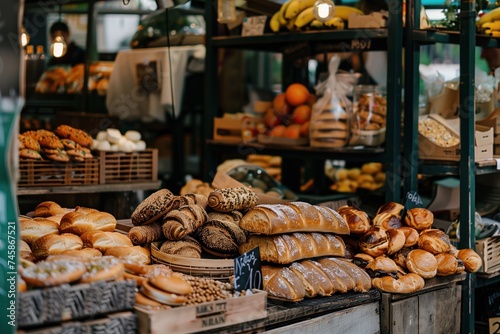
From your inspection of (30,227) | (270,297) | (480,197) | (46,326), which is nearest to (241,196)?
(270,297)

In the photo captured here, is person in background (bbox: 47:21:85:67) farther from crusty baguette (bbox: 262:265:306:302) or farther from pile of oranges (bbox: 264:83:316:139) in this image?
crusty baguette (bbox: 262:265:306:302)

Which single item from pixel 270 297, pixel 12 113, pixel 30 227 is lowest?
pixel 270 297

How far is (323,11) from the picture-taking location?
13.3 feet

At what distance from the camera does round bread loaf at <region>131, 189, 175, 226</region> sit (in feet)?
9.73

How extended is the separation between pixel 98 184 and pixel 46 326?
2.79 m

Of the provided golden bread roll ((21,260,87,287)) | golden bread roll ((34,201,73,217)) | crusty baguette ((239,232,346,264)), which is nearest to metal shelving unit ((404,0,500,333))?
crusty baguette ((239,232,346,264))

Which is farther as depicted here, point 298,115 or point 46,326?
point 298,115

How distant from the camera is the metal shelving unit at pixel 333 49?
407 centimetres

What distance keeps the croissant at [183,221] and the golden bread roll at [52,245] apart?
34 cm

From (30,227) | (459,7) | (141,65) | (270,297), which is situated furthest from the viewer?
(141,65)

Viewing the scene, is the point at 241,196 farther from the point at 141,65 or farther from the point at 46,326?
the point at 141,65

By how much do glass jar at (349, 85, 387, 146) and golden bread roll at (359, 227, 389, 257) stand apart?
1.13m

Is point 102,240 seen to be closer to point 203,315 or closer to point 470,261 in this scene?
point 203,315

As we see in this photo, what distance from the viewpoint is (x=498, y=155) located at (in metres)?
4.25
